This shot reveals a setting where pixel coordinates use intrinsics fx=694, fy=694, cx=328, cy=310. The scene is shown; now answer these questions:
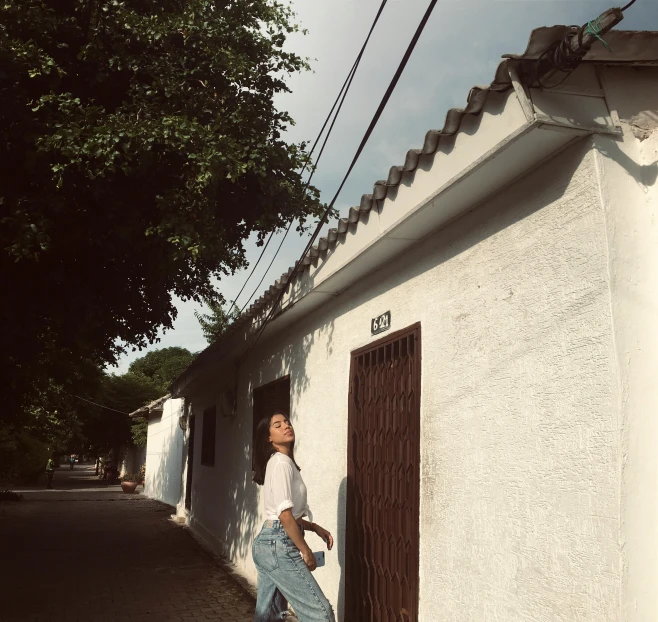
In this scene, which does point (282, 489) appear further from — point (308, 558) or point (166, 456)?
point (166, 456)

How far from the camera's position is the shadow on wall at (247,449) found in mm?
6925

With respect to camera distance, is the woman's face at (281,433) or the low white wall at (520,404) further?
the woman's face at (281,433)

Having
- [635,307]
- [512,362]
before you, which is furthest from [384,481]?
[635,307]

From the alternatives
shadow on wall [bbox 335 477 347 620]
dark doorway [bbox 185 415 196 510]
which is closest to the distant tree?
dark doorway [bbox 185 415 196 510]

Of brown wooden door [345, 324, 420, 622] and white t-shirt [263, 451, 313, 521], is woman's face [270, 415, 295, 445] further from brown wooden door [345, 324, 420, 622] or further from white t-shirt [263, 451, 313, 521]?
brown wooden door [345, 324, 420, 622]

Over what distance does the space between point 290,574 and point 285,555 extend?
106 millimetres

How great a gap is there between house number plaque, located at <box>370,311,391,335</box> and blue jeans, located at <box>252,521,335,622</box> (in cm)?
164

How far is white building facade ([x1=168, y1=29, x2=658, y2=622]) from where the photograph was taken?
8.80 feet

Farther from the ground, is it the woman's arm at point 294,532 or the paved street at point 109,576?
the woman's arm at point 294,532

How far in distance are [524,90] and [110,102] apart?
6.04m

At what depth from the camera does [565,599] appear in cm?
277

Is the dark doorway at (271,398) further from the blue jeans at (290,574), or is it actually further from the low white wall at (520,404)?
the blue jeans at (290,574)

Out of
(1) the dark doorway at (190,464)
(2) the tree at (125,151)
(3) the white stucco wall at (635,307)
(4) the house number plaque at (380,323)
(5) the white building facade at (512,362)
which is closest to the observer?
(3) the white stucco wall at (635,307)

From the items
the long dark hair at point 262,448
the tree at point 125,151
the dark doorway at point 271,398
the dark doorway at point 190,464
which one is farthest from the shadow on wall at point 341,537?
the dark doorway at point 190,464
